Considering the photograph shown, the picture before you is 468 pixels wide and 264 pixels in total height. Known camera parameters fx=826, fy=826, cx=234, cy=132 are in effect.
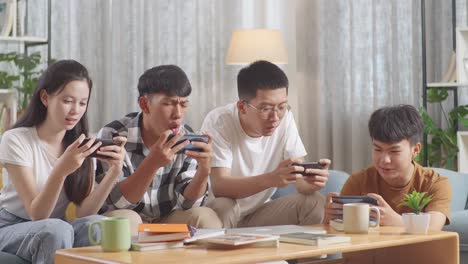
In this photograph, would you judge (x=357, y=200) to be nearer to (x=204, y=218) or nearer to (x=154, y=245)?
(x=204, y=218)

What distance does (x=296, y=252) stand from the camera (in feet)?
7.41

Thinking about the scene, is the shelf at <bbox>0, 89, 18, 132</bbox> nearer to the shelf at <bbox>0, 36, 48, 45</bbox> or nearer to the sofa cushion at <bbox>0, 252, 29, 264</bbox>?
the shelf at <bbox>0, 36, 48, 45</bbox>

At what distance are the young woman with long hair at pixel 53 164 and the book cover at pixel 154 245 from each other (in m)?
0.48

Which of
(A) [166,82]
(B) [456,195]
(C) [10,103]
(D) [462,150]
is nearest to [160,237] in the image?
(A) [166,82]

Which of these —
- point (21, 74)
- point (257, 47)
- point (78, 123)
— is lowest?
point (78, 123)

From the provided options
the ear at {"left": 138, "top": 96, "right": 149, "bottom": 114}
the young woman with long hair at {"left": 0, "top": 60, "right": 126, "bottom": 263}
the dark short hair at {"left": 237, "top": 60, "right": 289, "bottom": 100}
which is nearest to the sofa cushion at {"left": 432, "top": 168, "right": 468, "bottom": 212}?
the dark short hair at {"left": 237, "top": 60, "right": 289, "bottom": 100}

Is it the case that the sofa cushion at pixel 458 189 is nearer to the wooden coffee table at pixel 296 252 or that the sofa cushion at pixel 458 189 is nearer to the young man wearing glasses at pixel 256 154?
the young man wearing glasses at pixel 256 154

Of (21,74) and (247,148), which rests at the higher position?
(21,74)

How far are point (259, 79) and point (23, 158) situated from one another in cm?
107

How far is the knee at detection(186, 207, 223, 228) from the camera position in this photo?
10.3 feet

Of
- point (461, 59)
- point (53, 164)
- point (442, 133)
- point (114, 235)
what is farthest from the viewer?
point (442, 133)

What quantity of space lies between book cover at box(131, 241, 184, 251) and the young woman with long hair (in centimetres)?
48

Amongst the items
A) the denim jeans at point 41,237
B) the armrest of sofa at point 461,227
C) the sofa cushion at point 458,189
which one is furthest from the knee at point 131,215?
the sofa cushion at point 458,189

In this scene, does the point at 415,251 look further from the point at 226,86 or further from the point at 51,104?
the point at 226,86
